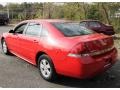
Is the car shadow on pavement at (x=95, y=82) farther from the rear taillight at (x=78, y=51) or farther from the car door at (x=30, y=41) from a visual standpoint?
the car door at (x=30, y=41)

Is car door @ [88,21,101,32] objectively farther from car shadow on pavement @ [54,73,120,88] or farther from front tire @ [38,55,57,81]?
front tire @ [38,55,57,81]

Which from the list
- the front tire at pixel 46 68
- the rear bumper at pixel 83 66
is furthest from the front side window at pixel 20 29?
the rear bumper at pixel 83 66

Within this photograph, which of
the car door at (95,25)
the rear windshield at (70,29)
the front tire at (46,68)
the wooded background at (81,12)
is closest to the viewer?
the front tire at (46,68)

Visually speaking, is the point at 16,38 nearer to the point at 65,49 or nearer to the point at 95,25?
the point at 65,49

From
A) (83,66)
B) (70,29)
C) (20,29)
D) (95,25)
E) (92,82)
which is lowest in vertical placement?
(92,82)

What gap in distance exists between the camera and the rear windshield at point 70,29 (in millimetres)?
6238

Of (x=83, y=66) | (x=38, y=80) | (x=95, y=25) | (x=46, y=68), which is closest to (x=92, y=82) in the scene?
(x=83, y=66)

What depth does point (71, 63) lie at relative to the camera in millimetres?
5445

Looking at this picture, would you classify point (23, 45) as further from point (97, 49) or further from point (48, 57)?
point (97, 49)

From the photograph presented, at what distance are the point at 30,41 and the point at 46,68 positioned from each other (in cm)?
103

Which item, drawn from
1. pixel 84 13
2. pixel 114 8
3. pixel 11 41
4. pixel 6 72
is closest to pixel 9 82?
pixel 6 72

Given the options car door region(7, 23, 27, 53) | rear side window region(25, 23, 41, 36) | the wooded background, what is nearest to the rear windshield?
rear side window region(25, 23, 41, 36)

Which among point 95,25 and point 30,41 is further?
point 95,25

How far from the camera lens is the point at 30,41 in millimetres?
6809
